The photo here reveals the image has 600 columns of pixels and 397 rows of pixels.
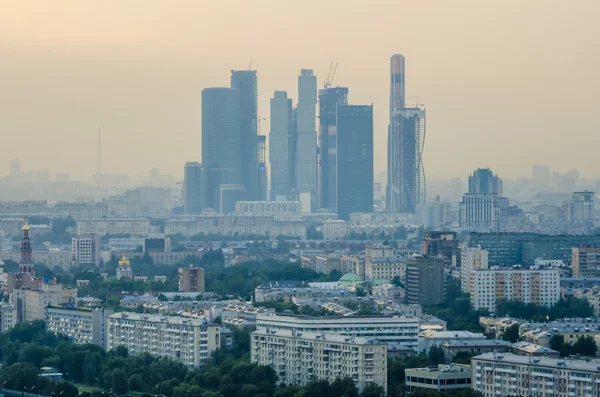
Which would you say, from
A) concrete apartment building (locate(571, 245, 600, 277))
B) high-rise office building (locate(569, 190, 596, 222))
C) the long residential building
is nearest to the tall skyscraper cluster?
high-rise office building (locate(569, 190, 596, 222))

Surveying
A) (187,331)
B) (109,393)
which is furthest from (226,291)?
(109,393)

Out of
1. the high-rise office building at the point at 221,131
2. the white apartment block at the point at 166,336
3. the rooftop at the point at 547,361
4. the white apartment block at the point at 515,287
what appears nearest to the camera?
the rooftop at the point at 547,361

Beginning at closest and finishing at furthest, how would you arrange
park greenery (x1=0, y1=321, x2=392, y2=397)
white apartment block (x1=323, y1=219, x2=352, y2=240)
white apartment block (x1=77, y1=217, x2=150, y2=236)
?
park greenery (x1=0, y1=321, x2=392, y2=397)
white apartment block (x1=77, y1=217, x2=150, y2=236)
white apartment block (x1=323, y1=219, x2=352, y2=240)

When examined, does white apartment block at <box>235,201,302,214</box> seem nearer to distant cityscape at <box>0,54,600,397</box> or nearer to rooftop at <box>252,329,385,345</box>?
distant cityscape at <box>0,54,600,397</box>

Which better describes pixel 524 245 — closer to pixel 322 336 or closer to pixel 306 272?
pixel 306 272

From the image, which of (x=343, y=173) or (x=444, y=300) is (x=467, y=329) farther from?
(x=343, y=173)

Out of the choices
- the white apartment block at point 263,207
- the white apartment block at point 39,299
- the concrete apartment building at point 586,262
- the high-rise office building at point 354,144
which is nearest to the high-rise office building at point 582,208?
the high-rise office building at point 354,144

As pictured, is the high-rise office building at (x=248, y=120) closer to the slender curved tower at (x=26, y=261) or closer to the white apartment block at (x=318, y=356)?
the slender curved tower at (x=26, y=261)
